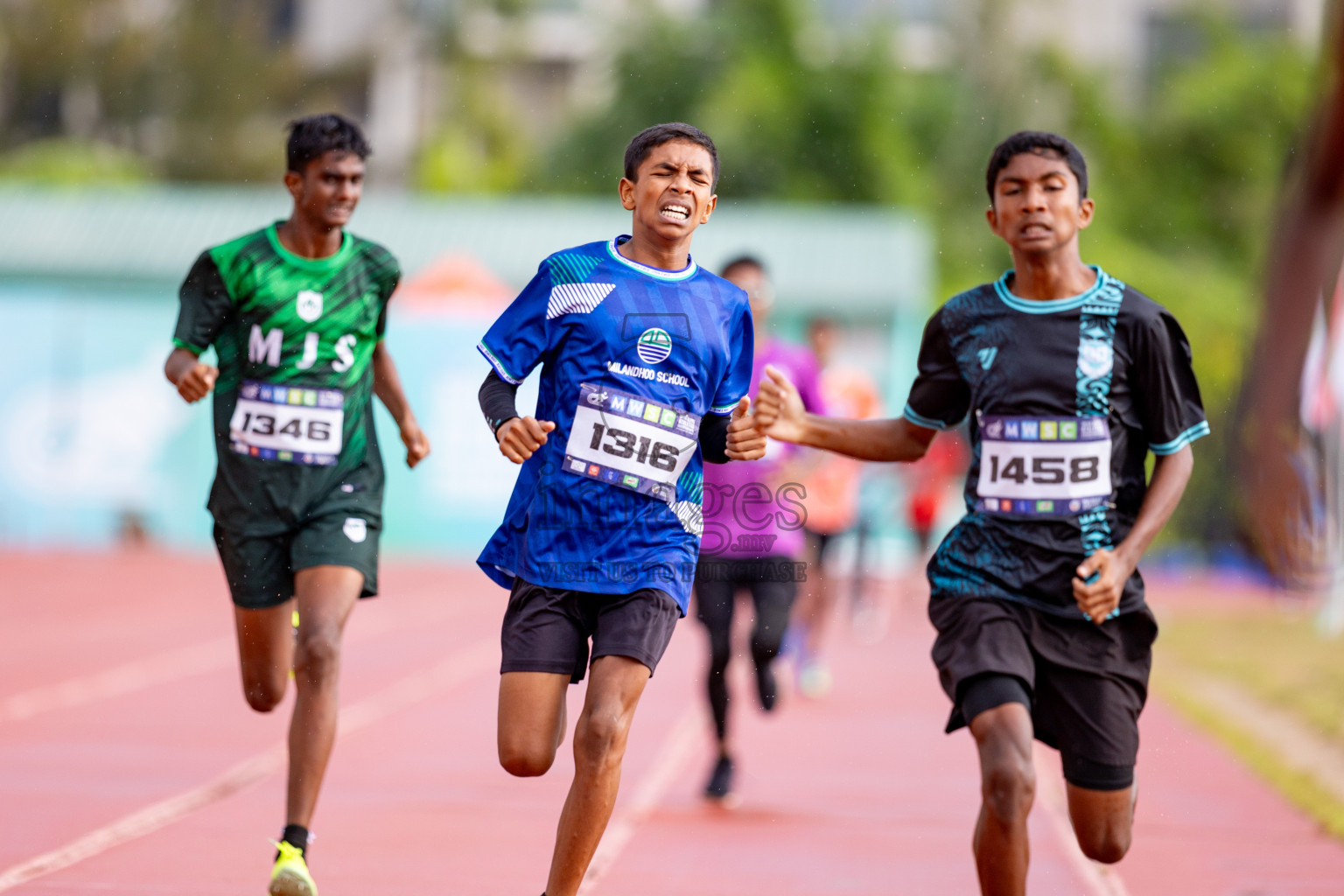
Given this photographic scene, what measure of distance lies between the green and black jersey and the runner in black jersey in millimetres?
1517

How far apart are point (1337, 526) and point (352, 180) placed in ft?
33.9

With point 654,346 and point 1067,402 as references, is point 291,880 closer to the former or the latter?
point 654,346

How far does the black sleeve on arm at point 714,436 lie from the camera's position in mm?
4551

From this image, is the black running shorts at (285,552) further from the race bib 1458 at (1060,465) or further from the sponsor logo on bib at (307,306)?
the race bib 1458 at (1060,465)

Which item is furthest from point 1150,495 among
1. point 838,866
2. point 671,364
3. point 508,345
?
point 838,866

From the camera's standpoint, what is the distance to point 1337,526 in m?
13.6

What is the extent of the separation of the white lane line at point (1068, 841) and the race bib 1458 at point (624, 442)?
4.14 ft

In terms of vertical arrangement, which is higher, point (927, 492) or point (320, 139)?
point (320, 139)

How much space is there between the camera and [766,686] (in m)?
7.66

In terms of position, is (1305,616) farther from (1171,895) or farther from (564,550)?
(564,550)

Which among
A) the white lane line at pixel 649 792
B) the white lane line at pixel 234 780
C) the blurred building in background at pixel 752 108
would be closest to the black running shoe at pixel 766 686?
the white lane line at pixel 649 792

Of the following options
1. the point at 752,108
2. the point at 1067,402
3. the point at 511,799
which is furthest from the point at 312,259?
the point at 752,108

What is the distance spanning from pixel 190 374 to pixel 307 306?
525 millimetres

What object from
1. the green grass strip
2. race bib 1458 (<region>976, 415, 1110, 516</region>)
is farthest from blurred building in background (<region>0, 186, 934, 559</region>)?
race bib 1458 (<region>976, 415, 1110, 516</region>)
